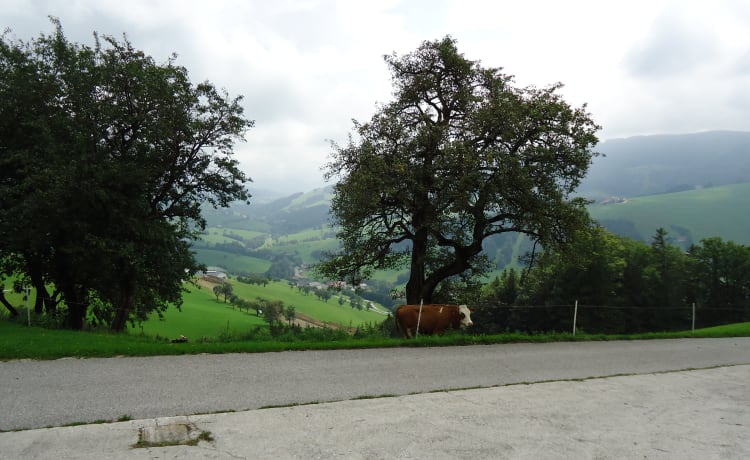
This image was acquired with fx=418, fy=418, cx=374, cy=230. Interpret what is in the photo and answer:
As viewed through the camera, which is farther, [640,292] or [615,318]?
[640,292]

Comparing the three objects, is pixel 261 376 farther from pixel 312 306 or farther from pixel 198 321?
pixel 312 306

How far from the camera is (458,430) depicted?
720cm

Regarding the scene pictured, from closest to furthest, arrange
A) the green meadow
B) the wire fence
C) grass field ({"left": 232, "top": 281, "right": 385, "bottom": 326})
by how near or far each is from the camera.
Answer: the wire fence → the green meadow → grass field ({"left": 232, "top": 281, "right": 385, "bottom": 326})

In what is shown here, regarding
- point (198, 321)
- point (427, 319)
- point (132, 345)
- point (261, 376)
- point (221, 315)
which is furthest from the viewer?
point (221, 315)

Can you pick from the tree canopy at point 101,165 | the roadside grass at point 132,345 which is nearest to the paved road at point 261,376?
the roadside grass at point 132,345

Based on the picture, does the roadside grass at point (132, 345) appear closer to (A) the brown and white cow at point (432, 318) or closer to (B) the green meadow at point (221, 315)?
(A) the brown and white cow at point (432, 318)

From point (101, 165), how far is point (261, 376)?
1394 cm

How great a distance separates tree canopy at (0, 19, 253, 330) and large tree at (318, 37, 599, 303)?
294 inches

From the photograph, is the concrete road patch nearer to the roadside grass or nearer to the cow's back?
the roadside grass

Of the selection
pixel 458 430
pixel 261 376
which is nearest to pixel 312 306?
pixel 261 376

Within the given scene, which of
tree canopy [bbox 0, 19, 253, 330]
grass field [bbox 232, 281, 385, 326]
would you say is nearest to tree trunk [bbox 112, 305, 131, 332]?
tree canopy [bbox 0, 19, 253, 330]

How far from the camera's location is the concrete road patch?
6016mm

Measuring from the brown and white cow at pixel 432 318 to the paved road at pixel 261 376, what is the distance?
104 inches

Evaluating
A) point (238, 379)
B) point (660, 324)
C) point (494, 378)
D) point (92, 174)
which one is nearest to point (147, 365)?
point (238, 379)
